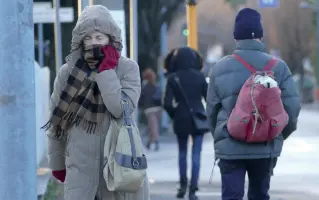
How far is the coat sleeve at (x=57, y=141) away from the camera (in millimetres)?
4336

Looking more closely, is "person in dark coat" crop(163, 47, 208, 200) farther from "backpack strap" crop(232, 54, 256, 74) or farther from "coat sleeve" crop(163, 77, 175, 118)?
"backpack strap" crop(232, 54, 256, 74)

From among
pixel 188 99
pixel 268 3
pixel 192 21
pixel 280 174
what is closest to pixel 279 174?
pixel 280 174

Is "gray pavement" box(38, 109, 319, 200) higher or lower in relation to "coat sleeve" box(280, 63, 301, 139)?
lower

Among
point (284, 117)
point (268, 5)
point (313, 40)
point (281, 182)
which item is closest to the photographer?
point (284, 117)

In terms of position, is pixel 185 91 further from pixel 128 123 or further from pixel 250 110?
pixel 128 123

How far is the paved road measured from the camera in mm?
9851

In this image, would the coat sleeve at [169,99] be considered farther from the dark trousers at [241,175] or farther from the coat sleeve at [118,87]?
the coat sleeve at [118,87]

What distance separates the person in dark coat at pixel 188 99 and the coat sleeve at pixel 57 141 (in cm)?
471

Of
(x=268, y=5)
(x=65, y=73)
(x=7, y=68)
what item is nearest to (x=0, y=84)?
(x=7, y=68)

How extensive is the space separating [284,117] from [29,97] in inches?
81.4

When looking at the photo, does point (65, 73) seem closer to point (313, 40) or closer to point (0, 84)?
point (0, 84)

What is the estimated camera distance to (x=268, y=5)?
87.0ft

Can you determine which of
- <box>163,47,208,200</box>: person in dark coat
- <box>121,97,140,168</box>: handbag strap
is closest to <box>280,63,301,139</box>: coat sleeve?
<box>121,97,140,168</box>: handbag strap

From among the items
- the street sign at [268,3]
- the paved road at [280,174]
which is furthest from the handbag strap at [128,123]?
the street sign at [268,3]
